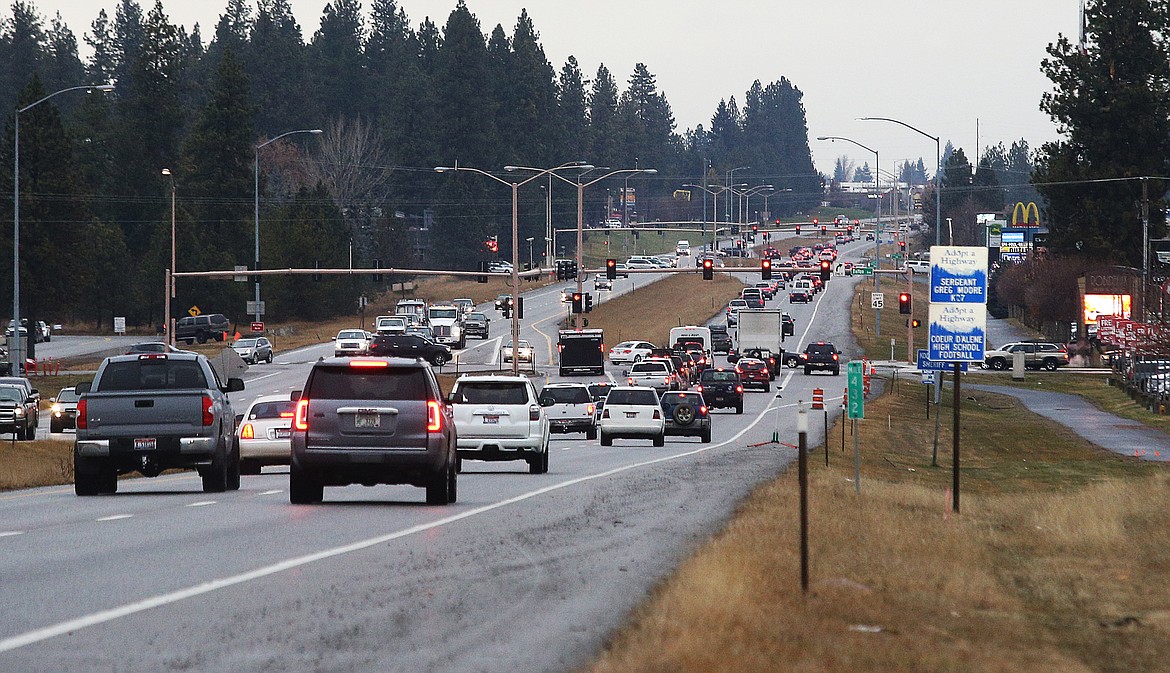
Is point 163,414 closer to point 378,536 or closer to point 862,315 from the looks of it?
point 378,536

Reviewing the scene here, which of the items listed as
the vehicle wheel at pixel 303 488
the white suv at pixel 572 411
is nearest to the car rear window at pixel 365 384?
the vehicle wheel at pixel 303 488

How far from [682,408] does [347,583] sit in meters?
33.5

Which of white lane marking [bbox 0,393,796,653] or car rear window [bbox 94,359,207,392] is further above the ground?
car rear window [bbox 94,359,207,392]

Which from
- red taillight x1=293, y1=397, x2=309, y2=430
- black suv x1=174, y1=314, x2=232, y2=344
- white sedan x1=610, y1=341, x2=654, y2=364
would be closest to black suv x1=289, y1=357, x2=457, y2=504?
red taillight x1=293, y1=397, x2=309, y2=430

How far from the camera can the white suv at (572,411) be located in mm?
48531

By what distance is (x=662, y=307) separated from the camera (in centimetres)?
13912

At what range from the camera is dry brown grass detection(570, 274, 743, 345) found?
12194 cm

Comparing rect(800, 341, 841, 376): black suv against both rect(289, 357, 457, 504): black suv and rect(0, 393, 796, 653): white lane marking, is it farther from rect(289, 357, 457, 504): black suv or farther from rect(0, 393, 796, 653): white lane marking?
rect(289, 357, 457, 504): black suv

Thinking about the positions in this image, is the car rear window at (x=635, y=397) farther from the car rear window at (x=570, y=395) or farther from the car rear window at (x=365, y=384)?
the car rear window at (x=365, y=384)

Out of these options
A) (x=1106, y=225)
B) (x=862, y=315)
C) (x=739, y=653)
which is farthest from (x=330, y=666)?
(x=862, y=315)

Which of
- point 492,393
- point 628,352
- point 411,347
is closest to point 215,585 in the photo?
point 492,393

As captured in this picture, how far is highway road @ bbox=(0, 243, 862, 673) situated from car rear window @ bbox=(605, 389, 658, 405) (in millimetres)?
17117

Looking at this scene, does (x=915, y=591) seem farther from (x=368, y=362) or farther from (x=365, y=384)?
(x=365, y=384)

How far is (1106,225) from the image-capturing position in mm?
106562
